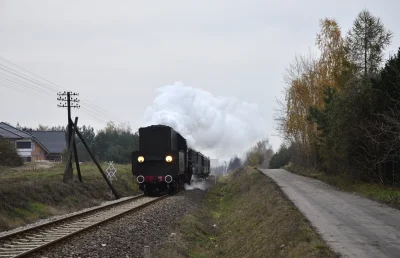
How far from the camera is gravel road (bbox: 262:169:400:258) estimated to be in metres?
9.75

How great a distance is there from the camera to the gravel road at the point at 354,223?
32.0ft

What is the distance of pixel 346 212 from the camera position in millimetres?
15750

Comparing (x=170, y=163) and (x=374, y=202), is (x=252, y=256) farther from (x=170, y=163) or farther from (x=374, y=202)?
A: (x=170, y=163)

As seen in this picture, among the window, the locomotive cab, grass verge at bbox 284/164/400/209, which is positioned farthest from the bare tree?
the window

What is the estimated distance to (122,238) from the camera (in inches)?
492

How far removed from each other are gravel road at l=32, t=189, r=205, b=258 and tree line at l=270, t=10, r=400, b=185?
989cm

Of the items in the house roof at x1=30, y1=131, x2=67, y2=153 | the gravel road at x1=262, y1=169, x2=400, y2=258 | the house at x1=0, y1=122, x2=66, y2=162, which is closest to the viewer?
the gravel road at x1=262, y1=169, x2=400, y2=258

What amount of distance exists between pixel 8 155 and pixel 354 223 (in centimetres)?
3555

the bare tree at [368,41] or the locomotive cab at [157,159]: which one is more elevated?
the bare tree at [368,41]

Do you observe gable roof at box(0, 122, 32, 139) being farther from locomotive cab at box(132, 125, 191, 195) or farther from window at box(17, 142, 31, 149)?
locomotive cab at box(132, 125, 191, 195)

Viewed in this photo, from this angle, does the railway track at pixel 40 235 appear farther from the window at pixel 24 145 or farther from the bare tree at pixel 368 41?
the window at pixel 24 145

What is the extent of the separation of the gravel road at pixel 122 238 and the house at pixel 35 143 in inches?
1989

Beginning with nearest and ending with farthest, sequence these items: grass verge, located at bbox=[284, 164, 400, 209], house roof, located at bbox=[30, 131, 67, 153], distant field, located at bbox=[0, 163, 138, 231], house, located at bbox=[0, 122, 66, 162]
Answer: distant field, located at bbox=[0, 163, 138, 231] < grass verge, located at bbox=[284, 164, 400, 209] < house, located at bbox=[0, 122, 66, 162] < house roof, located at bbox=[30, 131, 67, 153]

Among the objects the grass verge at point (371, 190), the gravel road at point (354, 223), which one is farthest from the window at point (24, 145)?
the gravel road at point (354, 223)
